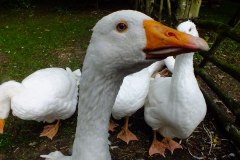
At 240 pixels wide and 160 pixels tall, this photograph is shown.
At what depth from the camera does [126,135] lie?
4.15 m

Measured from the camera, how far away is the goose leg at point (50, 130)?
419 centimetres

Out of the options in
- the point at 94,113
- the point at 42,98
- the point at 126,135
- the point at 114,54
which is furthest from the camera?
the point at 126,135

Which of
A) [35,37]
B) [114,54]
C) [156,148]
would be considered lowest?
[35,37]

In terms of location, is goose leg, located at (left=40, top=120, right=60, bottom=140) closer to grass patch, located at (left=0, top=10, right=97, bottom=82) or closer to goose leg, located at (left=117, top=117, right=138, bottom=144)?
goose leg, located at (left=117, top=117, right=138, bottom=144)

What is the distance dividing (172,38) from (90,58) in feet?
1.62

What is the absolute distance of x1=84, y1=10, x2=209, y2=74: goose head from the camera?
67.0 inches

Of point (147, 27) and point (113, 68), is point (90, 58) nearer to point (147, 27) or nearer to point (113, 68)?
point (113, 68)

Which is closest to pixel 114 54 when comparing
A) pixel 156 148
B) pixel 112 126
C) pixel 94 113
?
pixel 94 113

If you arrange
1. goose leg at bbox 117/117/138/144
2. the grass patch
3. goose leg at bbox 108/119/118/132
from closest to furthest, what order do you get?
goose leg at bbox 117/117/138/144 → goose leg at bbox 108/119/118/132 → the grass patch

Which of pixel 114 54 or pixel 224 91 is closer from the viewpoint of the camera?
pixel 114 54

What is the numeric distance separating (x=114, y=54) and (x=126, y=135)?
96.8 inches

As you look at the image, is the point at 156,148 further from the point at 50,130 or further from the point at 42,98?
the point at 42,98

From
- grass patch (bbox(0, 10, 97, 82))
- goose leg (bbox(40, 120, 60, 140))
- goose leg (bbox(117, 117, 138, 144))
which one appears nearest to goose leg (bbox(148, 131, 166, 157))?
goose leg (bbox(117, 117, 138, 144))

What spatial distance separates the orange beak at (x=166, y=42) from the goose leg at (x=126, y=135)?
8.13ft
